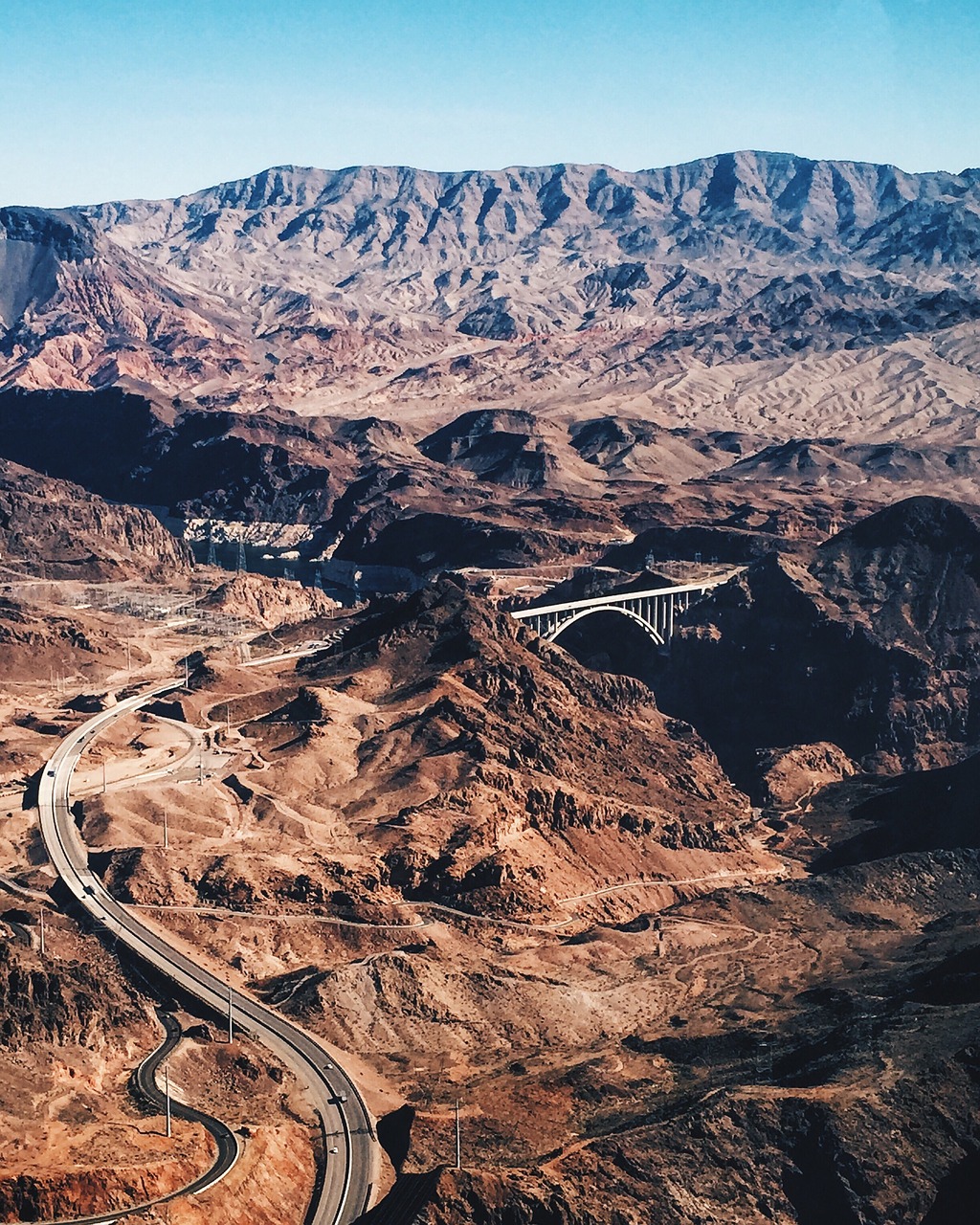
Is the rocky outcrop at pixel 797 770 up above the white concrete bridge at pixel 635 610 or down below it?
below

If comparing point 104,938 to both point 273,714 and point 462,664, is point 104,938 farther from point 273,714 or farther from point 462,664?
point 462,664

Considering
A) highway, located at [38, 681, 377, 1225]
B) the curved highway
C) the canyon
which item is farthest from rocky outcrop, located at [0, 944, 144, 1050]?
highway, located at [38, 681, 377, 1225]

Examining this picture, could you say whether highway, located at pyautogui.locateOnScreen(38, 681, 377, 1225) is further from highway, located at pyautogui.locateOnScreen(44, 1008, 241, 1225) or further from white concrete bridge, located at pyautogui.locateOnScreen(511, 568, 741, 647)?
white concrete bridge, located at pyautogui.locateOnScreen(511, 568, 741, 647)

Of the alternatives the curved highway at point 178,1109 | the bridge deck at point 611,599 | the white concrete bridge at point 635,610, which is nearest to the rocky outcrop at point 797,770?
the white concrete bridge at point 635,610

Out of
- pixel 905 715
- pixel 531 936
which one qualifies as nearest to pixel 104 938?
pixel 531 936

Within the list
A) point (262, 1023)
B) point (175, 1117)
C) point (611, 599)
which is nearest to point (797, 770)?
point (611, 599)

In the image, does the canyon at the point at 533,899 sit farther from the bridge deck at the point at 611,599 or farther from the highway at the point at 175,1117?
the bridge deck at the point at 611,599
